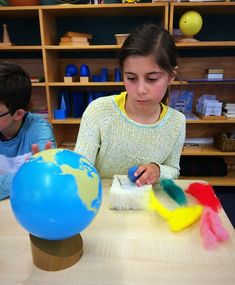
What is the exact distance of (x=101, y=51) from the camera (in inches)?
96.0

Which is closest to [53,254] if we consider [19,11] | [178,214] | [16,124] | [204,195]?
[178,214]

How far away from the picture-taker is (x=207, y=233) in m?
0.68

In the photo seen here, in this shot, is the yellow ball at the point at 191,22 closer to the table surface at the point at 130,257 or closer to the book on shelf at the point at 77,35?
the book on shelf at the point at 77,35

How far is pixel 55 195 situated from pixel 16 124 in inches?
31.7

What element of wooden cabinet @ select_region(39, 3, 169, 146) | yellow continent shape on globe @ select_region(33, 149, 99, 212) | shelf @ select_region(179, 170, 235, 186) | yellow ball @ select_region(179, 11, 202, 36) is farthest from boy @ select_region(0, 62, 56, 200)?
shelf @ select_region(179, 170, 235, 186)

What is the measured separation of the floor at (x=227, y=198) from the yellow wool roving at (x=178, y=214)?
1.31 metres

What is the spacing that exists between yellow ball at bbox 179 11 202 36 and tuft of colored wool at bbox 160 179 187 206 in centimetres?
154

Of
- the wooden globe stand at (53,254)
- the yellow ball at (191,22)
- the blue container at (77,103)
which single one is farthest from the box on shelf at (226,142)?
the wooden globe stand at (53,254)

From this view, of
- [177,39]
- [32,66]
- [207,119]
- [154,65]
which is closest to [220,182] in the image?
[207,119]

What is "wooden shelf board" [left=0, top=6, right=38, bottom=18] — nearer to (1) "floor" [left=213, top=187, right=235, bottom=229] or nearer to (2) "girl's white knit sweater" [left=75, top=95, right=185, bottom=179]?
(2) "girl's white knit sweater" [left=75, top=95, right=185, bottom=179]

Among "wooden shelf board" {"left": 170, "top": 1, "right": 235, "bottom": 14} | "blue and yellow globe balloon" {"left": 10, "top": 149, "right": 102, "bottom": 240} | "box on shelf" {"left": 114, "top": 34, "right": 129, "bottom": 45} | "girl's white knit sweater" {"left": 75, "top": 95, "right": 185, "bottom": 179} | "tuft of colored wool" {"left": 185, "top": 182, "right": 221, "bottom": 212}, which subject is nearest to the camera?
"blue and yellow globe balloon" {"left": 10, "top": 149, "right": 102, "bottom": 240}

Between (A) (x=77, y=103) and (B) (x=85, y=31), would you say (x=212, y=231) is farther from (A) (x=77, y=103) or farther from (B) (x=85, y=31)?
(B) (x=85, y=31)

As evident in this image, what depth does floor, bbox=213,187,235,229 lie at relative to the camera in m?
2.03

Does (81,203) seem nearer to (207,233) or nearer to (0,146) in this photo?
(207,233)
